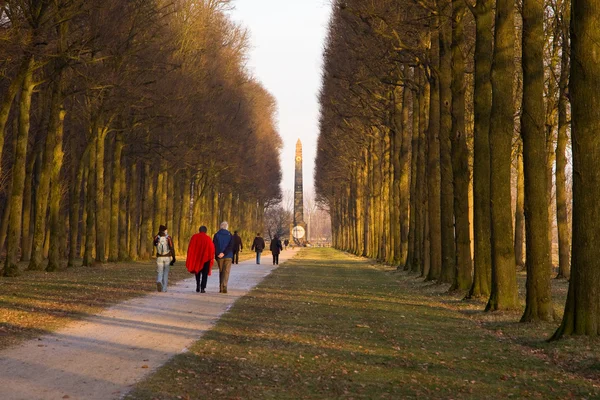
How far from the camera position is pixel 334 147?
66.1 meters

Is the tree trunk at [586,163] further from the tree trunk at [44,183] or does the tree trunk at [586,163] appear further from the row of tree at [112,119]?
the tree trunk at [44,183]

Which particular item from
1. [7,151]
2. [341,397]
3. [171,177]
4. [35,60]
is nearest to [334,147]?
[171,177]

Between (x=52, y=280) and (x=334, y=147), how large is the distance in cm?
4135

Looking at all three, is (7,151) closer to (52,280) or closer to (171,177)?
(171,177)

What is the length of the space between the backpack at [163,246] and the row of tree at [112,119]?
584 cm

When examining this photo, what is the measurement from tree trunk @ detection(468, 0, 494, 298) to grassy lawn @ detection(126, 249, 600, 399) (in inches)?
78.6

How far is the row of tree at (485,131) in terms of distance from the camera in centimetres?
1291

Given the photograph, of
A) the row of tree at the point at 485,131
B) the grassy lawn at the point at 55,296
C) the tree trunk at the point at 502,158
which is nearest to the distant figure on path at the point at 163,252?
the grassy lawn at the point at 55,296

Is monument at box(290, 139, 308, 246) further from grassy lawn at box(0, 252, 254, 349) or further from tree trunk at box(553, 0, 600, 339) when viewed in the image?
tree trunk at box(553, 0, 600, 339)

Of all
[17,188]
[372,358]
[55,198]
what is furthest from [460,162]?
[55,198]

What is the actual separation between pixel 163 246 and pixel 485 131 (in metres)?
8.60

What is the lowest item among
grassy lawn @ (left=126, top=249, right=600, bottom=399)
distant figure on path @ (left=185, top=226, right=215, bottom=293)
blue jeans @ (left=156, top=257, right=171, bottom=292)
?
grassy lawn @ (left=126, top=249, right=600, bottom=399)

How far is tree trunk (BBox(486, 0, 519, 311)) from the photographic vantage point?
710 inches

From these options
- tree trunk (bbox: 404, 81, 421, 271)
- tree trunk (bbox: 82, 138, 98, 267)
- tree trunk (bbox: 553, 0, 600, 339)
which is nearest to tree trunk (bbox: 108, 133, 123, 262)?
tree trunk (bbox: 82, 138, 98, 267)
